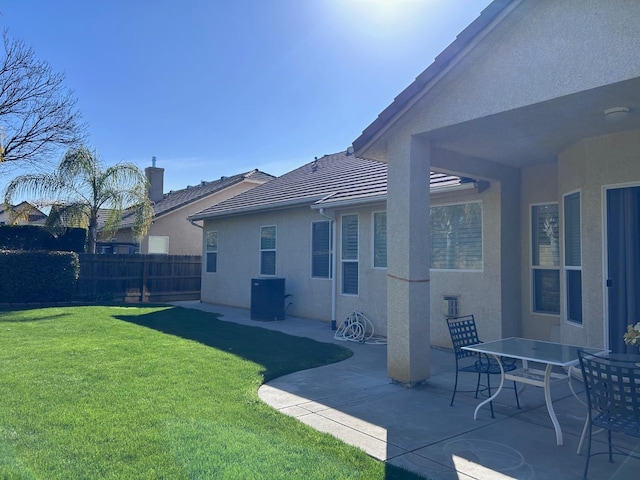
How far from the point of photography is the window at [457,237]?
8.48 meters

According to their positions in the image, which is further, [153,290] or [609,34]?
[153,290]

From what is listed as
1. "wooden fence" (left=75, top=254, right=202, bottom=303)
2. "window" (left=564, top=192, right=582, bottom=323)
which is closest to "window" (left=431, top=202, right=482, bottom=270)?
"window" (left=564, top=192, right=582, bottom=323)

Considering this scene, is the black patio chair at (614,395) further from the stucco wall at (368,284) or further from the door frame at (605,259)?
the stucco wall at (368,284)

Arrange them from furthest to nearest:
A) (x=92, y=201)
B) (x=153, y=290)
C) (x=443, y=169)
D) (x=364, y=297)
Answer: (x=153, y=290), (x=92, y=201), (x=364, y=297), (x=443, y=169)

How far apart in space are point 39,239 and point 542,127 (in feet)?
52.2

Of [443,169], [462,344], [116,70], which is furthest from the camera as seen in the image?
[116,70]

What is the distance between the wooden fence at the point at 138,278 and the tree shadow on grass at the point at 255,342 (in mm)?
4904

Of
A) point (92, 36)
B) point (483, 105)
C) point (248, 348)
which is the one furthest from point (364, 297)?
point (92, 36)

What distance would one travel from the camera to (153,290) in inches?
725

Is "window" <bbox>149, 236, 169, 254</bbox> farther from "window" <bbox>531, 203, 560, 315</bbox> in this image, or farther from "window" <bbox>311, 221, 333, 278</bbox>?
"window" <bbox>531, 203, 560, 315</bbox>

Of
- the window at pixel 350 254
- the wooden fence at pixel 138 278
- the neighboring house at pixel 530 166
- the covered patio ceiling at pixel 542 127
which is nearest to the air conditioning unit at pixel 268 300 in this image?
the window at pixel 350 254

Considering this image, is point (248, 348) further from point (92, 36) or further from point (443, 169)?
point (92, 36)

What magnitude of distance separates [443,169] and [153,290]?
14281 millimetres

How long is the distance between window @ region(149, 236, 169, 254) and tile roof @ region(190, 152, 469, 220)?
21.0 feet
